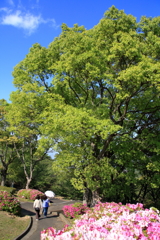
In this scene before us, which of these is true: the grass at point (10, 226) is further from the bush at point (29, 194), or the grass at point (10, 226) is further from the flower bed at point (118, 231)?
the bush at point (29, 194)

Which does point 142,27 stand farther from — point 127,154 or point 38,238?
point 38,238

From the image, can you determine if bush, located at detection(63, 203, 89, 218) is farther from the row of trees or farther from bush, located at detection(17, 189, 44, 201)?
bush, located at detection(17, 189, 44, 201)

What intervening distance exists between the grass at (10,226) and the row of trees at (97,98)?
150 inches

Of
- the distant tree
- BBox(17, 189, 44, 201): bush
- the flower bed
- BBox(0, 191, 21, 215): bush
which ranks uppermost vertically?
the distant tree

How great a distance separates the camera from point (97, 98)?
15414 mm

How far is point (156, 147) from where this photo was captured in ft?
41.0

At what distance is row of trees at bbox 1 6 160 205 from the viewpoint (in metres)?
11.1

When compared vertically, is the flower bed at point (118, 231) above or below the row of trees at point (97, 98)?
below

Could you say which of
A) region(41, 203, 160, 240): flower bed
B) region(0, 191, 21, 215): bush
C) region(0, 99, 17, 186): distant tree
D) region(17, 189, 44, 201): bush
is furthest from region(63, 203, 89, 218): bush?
region(0, 99, 17, 186): distant tree

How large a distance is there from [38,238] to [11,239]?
1301 mm

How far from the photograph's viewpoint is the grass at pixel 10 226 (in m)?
8.09

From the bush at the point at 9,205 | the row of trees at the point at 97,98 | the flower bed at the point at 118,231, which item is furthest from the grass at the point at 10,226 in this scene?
the flower bed at the point at 118,231

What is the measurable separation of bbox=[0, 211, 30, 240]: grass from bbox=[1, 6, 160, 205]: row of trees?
3.81m

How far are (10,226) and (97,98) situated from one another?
10336 millimetres
